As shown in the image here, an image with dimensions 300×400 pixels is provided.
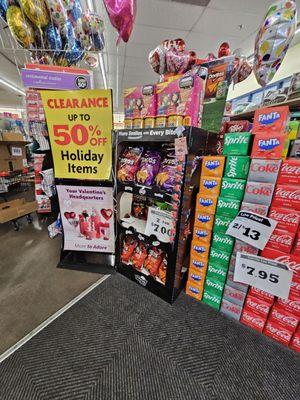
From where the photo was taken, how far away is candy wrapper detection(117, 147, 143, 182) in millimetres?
1388

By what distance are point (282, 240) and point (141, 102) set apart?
1.22 meters

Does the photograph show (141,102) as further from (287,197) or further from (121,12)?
(287,197)

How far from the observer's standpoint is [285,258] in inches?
40.2

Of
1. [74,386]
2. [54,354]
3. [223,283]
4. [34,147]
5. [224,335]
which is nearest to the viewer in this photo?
[74,386]

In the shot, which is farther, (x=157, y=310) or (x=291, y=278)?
(x=157, y=310)

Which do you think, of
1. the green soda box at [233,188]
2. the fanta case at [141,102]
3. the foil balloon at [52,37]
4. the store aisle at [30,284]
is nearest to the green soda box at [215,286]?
the green soda box at [233,188]

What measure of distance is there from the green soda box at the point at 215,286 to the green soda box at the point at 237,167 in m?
0.77

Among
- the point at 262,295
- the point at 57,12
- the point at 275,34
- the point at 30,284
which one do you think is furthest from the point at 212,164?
the point at 30,284

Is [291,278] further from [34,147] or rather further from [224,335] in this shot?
[34,147]

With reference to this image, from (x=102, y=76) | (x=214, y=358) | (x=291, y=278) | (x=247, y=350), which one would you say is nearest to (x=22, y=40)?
(x=291, y=278)

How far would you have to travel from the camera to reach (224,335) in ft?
3.95

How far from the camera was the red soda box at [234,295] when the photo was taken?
124cm

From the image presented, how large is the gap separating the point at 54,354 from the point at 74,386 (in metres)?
0.22

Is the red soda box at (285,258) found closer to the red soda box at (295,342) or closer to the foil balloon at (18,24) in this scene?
the red soda box at (295,342)
